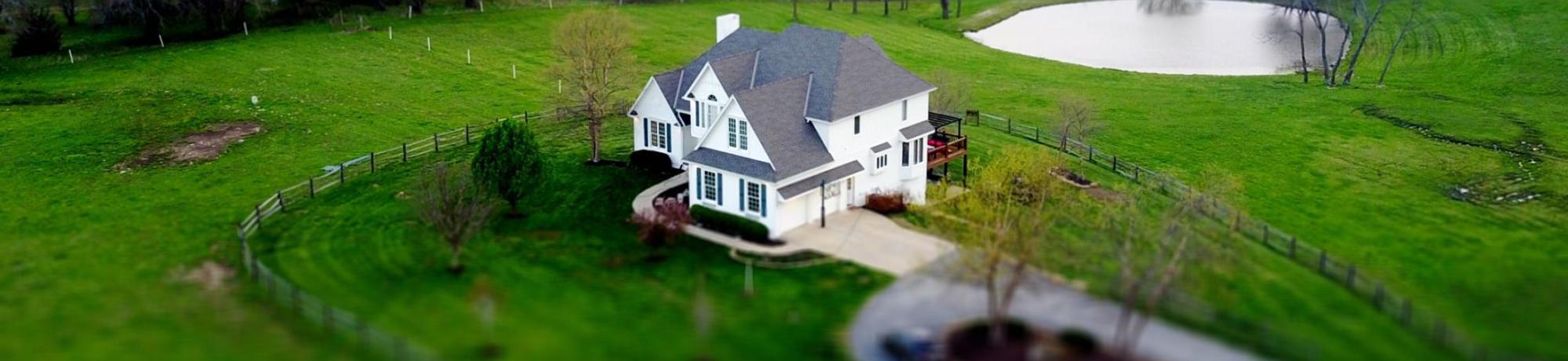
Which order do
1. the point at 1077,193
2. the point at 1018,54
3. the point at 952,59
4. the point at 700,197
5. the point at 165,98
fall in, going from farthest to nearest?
1. the point at 1018,54
2. the point at 952,59
3. the point at 165,98
4. the point at 1077,193
5. the point at 700,197

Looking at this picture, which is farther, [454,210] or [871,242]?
[871,242]

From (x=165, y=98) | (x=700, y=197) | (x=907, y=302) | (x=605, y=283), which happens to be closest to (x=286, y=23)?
(x=165, y=98)

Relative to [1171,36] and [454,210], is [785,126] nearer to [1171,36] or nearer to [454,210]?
[454,210]

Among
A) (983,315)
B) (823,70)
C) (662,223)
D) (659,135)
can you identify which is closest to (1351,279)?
(983,315)

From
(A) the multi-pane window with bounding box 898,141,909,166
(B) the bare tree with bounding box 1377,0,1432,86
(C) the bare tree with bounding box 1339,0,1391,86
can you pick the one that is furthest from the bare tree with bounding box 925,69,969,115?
(B) the bare tree with bounding box 1377,0,1432,86

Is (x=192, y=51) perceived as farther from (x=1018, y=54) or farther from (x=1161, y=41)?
(x=1161, y=41)

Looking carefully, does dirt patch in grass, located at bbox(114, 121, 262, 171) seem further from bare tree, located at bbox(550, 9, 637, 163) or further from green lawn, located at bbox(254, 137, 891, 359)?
bare tree, located at bbox(550, 9, 637, 163)
